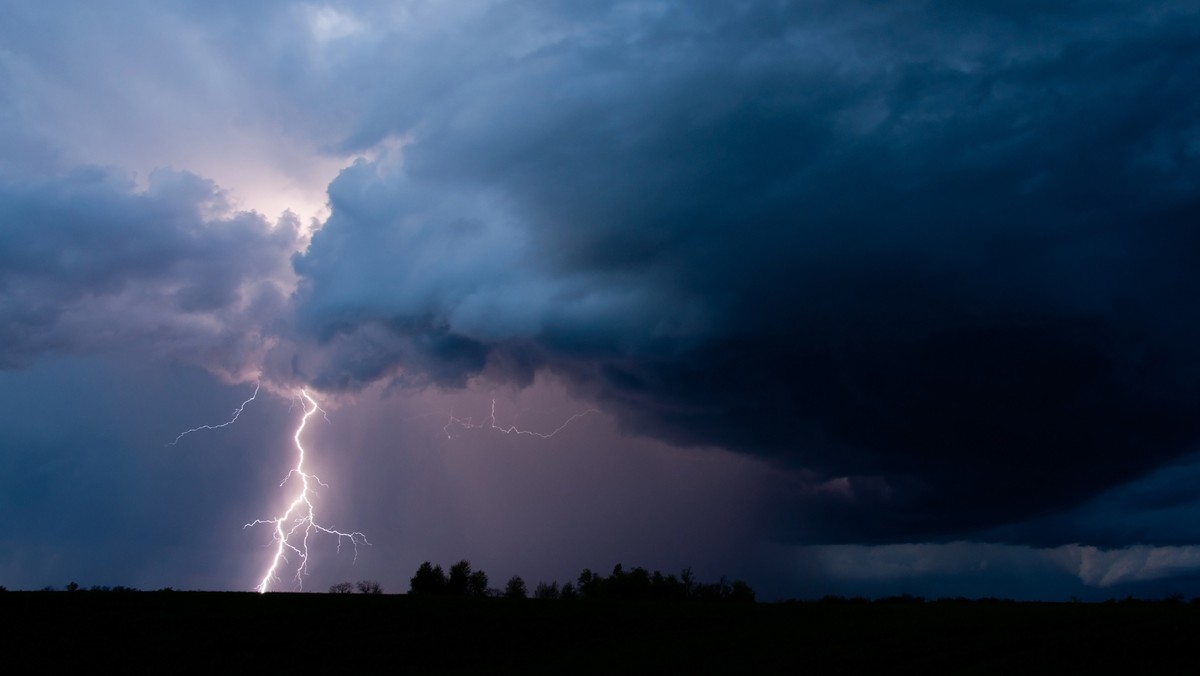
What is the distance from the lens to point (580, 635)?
142ft

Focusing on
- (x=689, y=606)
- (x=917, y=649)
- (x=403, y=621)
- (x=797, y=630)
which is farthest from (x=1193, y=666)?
(x=403, y=621)

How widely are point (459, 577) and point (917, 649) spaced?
264 ft

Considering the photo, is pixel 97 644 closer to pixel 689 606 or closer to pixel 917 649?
pixel 689 606

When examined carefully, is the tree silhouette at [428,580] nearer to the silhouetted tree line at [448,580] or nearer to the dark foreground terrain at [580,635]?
the silhouetted tree line at [448,580]

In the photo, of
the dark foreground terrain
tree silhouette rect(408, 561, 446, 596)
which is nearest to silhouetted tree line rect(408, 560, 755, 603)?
tree silhouette rect(408, 561, 446, 596)

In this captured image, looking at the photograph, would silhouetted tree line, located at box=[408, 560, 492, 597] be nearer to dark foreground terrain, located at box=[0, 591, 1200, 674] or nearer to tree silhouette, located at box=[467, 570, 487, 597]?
tree silhouette, located at box=[467, 570, 487, 597]

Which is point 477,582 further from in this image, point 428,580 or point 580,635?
point 580,635

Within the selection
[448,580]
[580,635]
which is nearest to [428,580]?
[448,580]

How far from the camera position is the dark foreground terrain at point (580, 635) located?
31.1m

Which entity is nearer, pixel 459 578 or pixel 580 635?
pixel 580 635

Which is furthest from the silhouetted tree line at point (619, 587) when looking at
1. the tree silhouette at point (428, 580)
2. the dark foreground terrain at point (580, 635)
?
the dark foreground terrain at point (580, 635)

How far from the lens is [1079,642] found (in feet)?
102

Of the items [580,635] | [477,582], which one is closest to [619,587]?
[477,582]

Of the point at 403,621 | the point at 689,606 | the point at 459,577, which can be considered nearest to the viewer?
the point at 403,621
